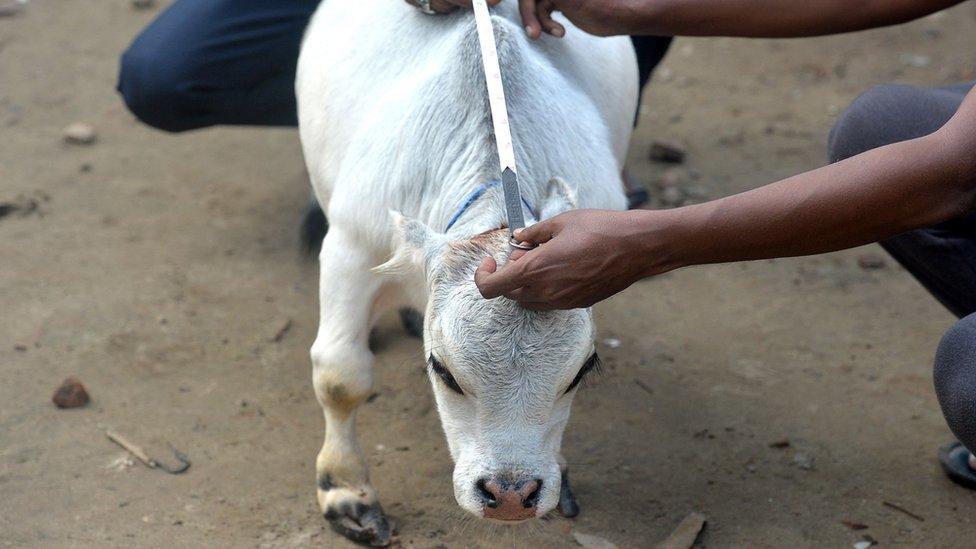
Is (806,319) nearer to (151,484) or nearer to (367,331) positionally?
(367,331)

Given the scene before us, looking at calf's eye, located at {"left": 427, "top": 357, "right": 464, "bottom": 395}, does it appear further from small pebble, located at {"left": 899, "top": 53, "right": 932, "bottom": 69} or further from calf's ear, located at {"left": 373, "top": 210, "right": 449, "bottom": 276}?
small pebble, located at {"left": 899, "top": 53, "right": 932, "bottom": 69}

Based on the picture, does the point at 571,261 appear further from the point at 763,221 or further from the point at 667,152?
the point at 667,152

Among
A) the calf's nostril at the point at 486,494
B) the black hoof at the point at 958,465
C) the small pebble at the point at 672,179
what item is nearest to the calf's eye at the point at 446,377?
the calf's nostril at the point at 486,494

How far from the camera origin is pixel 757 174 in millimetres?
5363

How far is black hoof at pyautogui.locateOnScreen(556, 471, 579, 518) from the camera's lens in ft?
10.9

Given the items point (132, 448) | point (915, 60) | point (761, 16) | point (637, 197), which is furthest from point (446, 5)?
point (915, 60)

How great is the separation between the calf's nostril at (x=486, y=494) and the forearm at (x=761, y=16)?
1504 mm

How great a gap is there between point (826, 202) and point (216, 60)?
8.62 feet

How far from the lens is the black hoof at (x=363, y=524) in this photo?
10.4ft

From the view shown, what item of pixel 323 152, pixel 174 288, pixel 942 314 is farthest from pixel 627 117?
pixel 174 288

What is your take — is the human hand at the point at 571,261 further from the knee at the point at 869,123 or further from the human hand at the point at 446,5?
the knee at the point at 869,123

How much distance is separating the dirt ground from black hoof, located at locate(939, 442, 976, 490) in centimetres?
4

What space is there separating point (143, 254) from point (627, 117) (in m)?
2.24

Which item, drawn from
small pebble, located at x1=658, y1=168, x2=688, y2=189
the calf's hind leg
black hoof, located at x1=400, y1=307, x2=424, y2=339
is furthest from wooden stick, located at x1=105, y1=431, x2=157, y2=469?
small pebble, located at x1=658, y1=168, x2=688, y2=189
